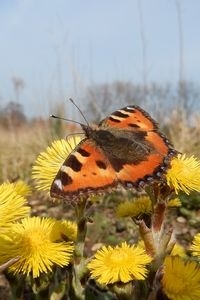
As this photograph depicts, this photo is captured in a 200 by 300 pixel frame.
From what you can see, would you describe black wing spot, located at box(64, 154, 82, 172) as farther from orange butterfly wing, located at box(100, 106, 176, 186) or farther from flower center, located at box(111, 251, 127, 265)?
flower center, located at box(111, 251, 127, 265)

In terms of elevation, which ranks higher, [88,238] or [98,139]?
[98,139]

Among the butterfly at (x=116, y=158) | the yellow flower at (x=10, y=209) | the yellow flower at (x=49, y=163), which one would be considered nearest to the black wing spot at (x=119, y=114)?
the butterfly at (x=116, y=158)

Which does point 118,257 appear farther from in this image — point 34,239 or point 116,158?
point 116,158

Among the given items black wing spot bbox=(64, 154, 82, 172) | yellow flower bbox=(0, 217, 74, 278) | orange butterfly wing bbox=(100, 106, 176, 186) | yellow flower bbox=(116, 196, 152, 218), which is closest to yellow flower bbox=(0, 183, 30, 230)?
yellow flower bbox=(0, 217, 74, 278)

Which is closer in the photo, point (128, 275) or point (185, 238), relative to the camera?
point (128, 275)

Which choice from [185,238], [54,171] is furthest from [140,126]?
[185,238]

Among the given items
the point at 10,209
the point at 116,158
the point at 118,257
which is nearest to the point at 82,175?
the point at 116,158

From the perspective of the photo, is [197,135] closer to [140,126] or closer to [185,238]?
[185,238]
